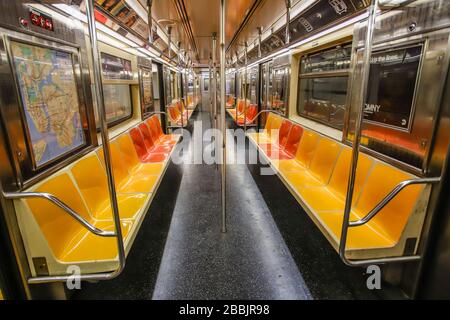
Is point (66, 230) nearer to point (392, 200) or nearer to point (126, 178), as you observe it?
point (126, 178)

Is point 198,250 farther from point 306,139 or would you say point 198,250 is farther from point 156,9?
point 156,9

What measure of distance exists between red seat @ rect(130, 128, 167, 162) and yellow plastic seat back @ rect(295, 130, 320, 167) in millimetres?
2046

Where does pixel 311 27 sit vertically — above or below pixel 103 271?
above

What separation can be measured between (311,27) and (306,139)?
1571 mm

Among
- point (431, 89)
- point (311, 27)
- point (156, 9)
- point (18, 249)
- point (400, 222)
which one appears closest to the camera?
point (18, 249)

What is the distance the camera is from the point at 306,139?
3684 mm

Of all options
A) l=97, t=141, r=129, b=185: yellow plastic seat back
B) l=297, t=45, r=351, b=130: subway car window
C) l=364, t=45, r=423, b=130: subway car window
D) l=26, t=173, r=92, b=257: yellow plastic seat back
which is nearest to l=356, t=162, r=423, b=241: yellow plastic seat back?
l=364, t=45, r=423, b=130: subway car window

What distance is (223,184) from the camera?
2.82m

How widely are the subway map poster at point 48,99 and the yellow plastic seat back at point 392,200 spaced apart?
8.48 feet

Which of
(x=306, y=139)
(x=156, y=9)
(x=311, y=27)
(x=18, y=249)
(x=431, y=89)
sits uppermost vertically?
(x=156, y=9)

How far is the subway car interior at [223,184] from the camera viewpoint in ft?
5.28

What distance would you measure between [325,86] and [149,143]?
2977mm

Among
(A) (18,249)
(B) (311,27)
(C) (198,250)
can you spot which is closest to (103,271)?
(A) (18,249)

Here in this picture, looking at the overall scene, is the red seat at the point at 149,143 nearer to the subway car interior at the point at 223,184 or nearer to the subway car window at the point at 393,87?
the subway car interior at the point at 223,184
